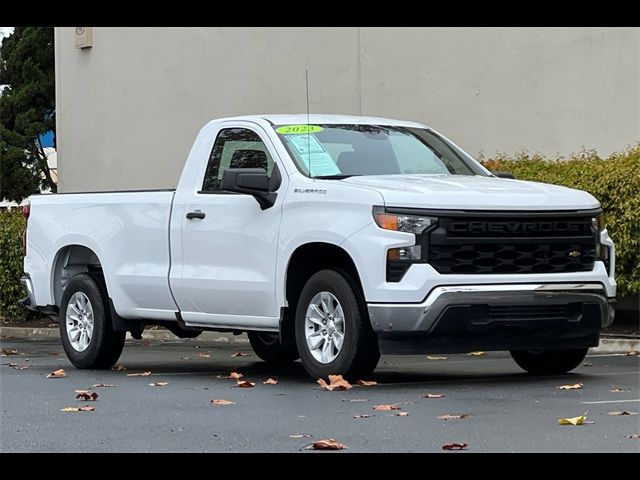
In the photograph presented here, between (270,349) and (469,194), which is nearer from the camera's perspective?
(469,194)

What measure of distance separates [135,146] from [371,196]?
46.8 ft

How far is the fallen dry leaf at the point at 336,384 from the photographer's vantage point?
1034 cm

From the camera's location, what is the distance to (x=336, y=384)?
10375 millimetres

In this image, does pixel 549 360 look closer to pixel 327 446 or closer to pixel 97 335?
pixel 97 335

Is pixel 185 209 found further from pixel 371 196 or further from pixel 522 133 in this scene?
pixel 522 133

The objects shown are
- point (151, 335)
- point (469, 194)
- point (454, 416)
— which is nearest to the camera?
point (454, 416)

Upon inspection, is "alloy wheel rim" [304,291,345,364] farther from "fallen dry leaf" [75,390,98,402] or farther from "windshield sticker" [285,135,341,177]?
"fallen dry leaf" [75,390,98,402]

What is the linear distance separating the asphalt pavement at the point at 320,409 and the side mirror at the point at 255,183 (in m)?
1.43

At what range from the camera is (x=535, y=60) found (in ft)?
58.6

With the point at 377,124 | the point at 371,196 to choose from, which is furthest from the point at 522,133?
the point at 371,196

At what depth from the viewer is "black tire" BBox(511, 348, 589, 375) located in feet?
37.4

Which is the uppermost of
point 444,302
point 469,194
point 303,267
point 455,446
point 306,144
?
point 306,144

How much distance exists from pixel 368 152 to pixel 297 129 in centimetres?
60

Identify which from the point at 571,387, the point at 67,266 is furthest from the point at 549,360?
the point at 67,266
